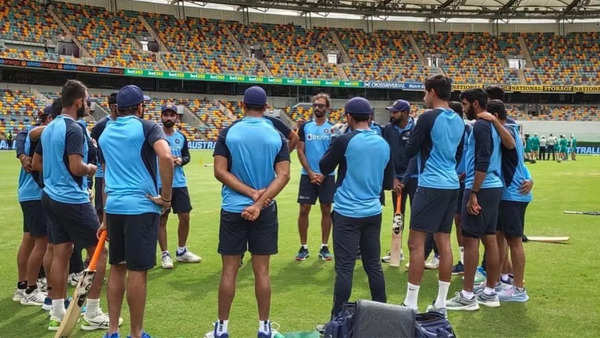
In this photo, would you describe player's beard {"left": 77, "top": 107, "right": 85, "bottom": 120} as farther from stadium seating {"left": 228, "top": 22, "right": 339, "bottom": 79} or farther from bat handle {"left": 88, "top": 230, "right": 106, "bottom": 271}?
stadium seating {"left": 228, "top": 22, "right": 339, "bottom": 79}

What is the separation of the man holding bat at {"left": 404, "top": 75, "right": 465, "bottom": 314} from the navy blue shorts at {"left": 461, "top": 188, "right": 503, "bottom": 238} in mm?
393

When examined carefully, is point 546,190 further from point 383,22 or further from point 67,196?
point 383,22

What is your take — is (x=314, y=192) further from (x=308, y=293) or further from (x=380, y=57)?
(x=380, y=57)

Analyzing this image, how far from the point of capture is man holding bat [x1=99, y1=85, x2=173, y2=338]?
4.46m

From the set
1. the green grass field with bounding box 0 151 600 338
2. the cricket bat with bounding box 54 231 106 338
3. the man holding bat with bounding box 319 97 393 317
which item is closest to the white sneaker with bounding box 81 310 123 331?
the green grass field with bounding box 0 151 600 338

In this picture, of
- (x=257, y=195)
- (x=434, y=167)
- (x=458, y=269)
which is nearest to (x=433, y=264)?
(x=458, y=269)

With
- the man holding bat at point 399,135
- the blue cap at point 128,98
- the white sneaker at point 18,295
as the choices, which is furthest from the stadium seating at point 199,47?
the blue cap at point 128,98

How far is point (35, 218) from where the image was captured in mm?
5969

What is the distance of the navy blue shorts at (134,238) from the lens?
4465 mm

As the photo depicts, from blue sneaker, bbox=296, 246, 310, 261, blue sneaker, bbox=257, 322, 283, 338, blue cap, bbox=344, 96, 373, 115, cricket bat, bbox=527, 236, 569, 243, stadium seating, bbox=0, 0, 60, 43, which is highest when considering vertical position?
stadium seating, bbox=0, 0, 60, 43

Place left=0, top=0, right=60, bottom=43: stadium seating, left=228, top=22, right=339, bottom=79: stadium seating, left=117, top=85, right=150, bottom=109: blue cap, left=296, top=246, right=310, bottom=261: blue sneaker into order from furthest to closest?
1. left=228, top=22, right=339, bottom=79: stadium seating
2. left=0, top=0, right=60, bottom=43: stadium seating
3. left=296, top=246, right=310, bottom=261: blue sneaker
4. left=117, top=85, right=150, bottom=109: blue cap

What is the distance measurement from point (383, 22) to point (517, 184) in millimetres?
54220

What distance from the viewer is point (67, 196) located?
5.09 meters

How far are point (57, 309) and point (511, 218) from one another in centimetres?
499
